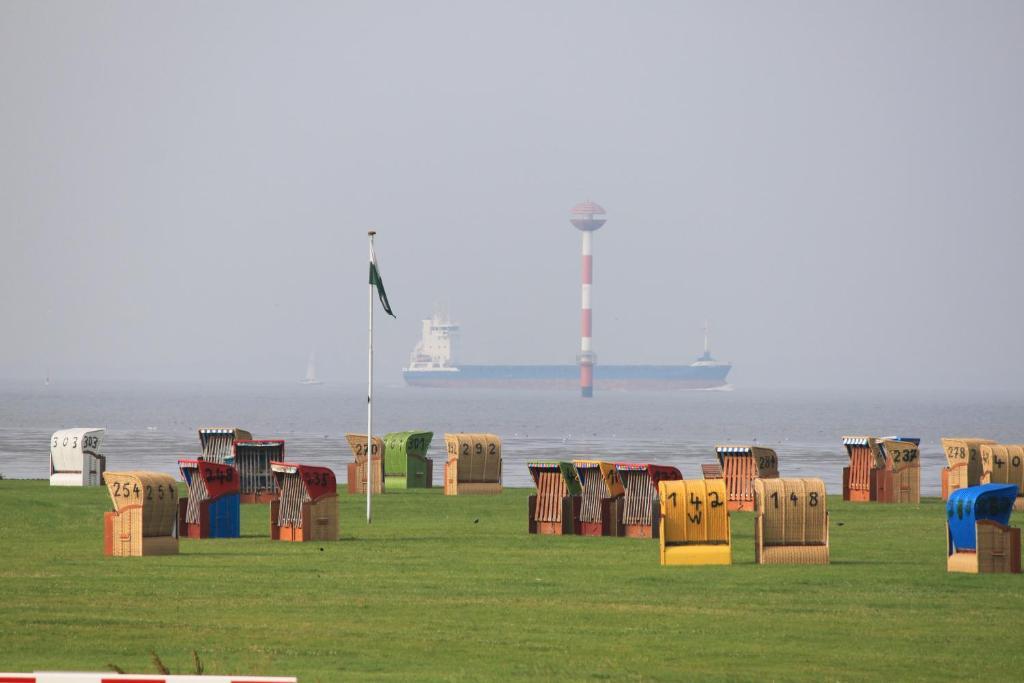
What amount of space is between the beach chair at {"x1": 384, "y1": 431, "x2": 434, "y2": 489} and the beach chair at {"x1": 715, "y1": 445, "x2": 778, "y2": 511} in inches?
390

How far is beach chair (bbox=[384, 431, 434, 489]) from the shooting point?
153ft

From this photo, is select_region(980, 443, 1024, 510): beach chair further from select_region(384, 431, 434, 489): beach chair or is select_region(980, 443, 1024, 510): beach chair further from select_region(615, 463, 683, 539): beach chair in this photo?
select_region(384, 431, 434, 489): beach chair

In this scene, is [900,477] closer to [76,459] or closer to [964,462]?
[964,462]

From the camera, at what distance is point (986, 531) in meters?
24.4

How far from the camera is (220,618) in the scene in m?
19.5

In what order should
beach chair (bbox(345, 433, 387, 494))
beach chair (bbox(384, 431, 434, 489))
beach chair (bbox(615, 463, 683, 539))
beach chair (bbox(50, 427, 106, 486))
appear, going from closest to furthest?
1. beach chair (bbox(615, 463, 683, 539))
2. beach chair (bbox(345, 433, 387, 494))
3. beach chair (bbox(50, 427, 106, 486))
4. beach chair (bbox(384, 431, 434, 489))

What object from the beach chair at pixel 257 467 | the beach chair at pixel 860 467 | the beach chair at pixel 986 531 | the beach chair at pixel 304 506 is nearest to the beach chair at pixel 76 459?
the beach chair at pixel 257 467

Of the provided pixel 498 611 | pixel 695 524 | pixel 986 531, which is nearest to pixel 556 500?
pixel 695 524

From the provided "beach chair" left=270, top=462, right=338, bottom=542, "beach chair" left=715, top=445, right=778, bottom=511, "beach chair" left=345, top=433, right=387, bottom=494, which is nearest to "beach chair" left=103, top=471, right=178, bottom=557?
"beach chair" left=270, top=462, right=338, bottom=542

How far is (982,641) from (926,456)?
5980 centimetres

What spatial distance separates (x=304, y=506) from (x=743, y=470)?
1249cm

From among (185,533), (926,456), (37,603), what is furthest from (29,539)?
(926,456)

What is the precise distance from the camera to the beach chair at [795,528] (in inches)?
992

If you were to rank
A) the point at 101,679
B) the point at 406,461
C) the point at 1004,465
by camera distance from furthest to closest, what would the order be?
the point at 406,461, the point at 1004,465, the point at 101,679
